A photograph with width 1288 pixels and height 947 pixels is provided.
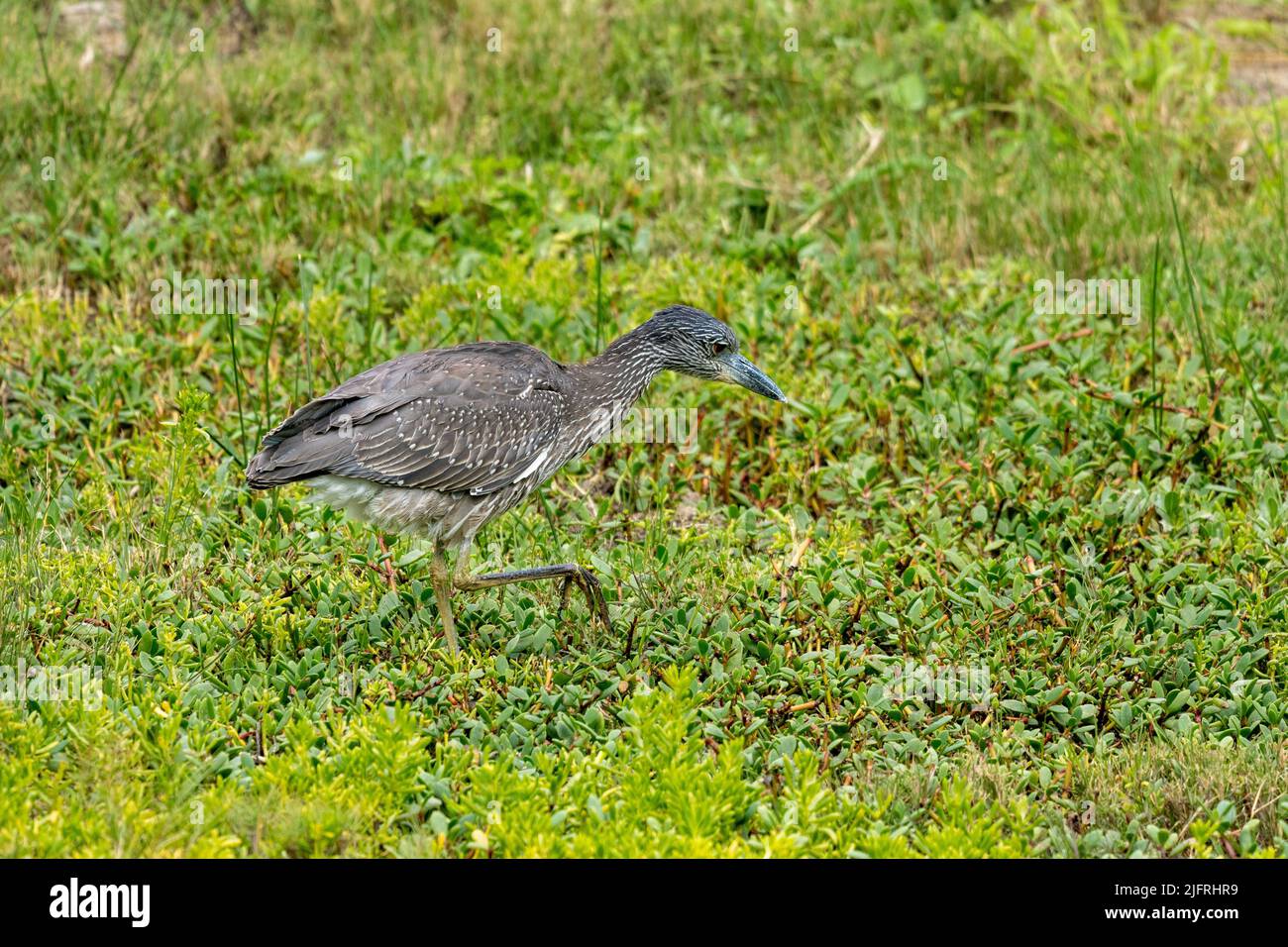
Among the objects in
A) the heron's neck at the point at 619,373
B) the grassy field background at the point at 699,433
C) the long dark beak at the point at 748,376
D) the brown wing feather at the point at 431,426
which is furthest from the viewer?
the long dark beak at the point at 748,376

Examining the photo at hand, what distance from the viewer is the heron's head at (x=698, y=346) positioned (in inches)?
293

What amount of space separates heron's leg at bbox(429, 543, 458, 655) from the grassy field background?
186 millimetres

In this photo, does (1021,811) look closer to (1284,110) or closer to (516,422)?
(516,422)

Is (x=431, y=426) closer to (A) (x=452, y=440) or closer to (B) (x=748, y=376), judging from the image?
(A) (x=452, y=440)

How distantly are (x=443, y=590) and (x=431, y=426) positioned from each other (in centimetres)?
74

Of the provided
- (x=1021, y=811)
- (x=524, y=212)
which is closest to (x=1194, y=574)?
(x=1021, y=811)

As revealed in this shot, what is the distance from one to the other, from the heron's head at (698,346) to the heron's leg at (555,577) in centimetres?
117

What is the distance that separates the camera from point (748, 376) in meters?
7.48

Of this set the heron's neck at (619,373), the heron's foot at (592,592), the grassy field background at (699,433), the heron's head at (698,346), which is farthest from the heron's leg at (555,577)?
the heron's head at (698,346)

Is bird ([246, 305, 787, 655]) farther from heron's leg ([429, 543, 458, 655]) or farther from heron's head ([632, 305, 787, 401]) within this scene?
heron's head ([632, 305, 787, 401])

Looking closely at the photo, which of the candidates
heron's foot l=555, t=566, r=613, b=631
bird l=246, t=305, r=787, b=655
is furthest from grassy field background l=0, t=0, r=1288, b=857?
bird l=246, t=305, r=787, b=655

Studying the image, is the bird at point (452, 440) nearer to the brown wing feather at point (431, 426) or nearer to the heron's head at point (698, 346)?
the brown wing feather at point (431, 426)

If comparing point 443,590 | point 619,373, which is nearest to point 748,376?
point 619,373

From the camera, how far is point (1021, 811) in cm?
555
